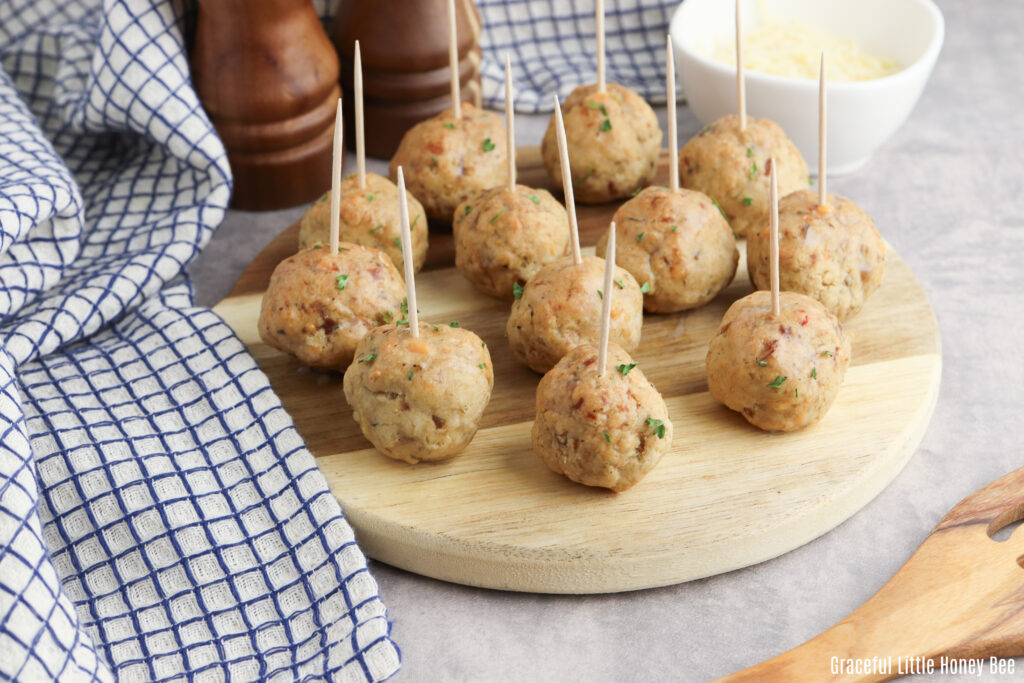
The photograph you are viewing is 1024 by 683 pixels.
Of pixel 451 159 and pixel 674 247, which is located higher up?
pixel 451 159

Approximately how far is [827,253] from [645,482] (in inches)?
34.3

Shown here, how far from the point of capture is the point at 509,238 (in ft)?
10.4

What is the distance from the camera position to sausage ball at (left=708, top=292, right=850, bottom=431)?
8.81 feet

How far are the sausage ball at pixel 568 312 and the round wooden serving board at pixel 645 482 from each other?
18cm

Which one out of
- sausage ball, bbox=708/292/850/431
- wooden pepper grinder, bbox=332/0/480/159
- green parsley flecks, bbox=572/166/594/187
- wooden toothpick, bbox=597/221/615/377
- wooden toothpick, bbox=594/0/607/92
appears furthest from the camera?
wooden pepper grinder, bbox=332/0/480/159

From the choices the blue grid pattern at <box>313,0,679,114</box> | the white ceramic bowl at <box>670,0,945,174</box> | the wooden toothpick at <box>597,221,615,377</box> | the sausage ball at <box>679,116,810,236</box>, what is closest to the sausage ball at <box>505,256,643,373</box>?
the wooden toothpick at <box>597,221,615,377</box>

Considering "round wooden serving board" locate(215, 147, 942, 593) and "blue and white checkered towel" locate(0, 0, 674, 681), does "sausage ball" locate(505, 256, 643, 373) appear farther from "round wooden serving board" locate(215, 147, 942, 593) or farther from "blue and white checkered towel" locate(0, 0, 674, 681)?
"blue and white checkered towel" locate(0, 0, 674, 681)

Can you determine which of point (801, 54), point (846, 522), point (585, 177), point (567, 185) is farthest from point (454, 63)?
point (846, 522)

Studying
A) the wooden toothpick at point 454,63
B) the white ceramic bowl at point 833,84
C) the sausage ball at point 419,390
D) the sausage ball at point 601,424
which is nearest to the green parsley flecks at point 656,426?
the sausage ball at point 601,424

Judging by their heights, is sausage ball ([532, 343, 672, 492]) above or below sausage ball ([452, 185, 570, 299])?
below

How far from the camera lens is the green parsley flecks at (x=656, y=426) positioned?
8.29 feet

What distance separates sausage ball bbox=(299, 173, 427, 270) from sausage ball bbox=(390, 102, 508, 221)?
226 millimetres

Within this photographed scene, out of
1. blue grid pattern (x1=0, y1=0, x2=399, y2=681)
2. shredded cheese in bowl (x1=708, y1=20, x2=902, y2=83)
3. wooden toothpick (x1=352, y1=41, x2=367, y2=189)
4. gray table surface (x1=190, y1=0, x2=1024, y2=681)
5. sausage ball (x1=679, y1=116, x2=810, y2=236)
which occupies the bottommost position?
gray table surface (x1=190, y1=0, x2=1024, y2=681)

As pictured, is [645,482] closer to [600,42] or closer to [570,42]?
[600,42]
